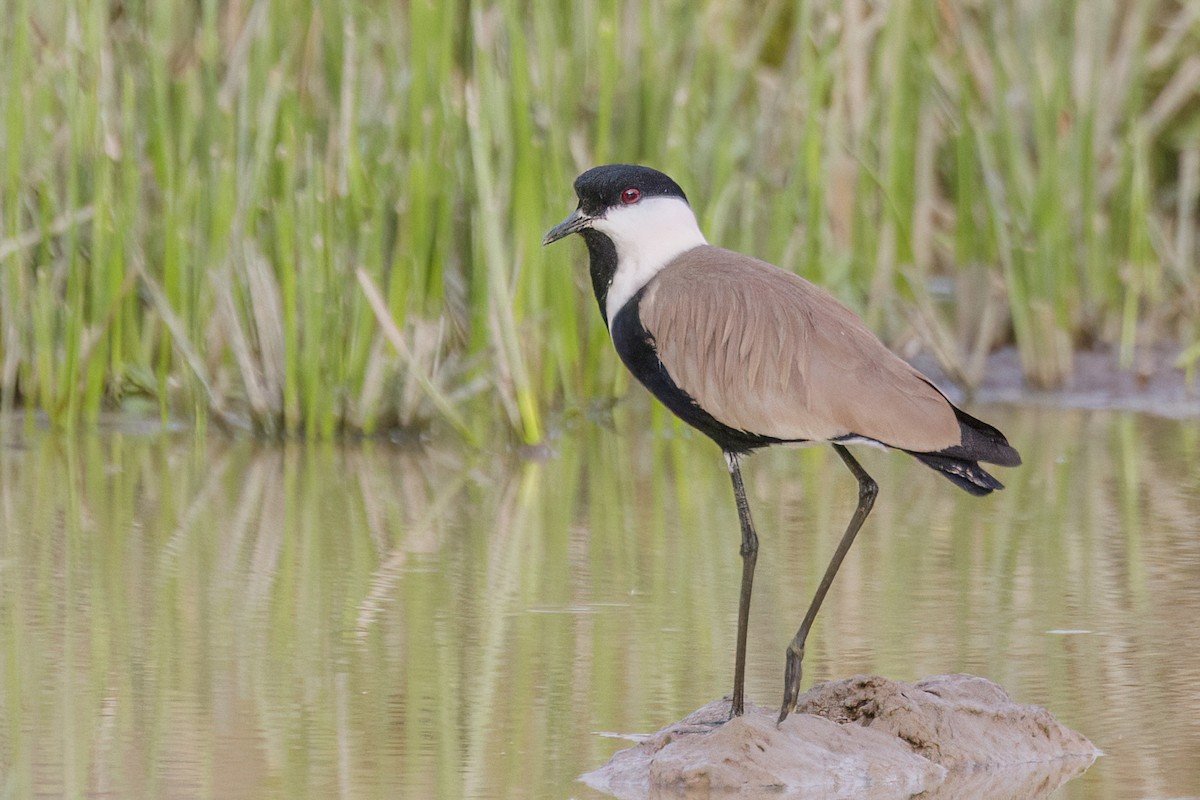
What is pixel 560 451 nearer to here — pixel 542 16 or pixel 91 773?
pixel 542 16

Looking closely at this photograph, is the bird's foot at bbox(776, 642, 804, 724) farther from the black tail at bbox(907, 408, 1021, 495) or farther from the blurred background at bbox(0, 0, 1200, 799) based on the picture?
the black tail at bbox(907, 408, 1021, 495)

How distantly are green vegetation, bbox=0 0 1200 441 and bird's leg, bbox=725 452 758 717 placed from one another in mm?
2811

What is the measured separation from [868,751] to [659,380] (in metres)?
0.76

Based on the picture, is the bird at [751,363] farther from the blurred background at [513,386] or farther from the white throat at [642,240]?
the blurred background at [513,386]

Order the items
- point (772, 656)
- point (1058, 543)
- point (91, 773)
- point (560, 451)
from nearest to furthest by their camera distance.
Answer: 1. point (91, 773)
2. point (772, 656)
3. point (1058, 543)
4. point (560, 451)

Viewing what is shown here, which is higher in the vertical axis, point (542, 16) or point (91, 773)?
point (542, 16)

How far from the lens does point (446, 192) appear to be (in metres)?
6.74

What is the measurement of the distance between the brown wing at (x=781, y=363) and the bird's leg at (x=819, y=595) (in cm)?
10

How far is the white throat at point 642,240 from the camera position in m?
3.76

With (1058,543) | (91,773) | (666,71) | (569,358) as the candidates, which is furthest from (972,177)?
(91,773)

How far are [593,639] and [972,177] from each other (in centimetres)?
402

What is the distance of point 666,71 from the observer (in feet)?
23.9

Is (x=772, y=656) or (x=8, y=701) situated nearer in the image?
(x=8, y=701)

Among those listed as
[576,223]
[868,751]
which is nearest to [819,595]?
[868,751]
